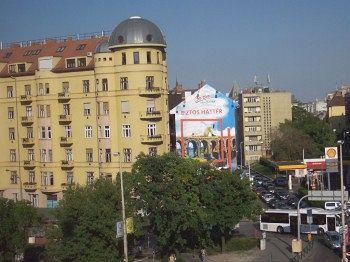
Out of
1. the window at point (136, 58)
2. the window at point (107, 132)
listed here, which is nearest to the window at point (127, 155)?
the window at point (107, 132)

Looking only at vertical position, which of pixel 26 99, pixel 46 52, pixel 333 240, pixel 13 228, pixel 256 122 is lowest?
pixel 333 240

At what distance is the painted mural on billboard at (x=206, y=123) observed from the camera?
65062 mm

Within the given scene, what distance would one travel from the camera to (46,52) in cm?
5853

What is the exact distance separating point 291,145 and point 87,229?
6217cm

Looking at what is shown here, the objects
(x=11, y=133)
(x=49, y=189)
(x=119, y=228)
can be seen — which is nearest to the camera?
(x=119, y=228)

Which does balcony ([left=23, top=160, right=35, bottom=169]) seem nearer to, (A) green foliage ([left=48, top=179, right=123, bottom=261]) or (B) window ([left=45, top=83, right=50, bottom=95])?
(B) window ([left=45, top=83, right=50, bottom=95])

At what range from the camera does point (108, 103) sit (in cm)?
5234

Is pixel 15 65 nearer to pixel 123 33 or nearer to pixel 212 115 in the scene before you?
pixel 123 33

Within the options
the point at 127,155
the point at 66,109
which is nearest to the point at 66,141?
the point at 66,109

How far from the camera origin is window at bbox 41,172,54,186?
182 ft

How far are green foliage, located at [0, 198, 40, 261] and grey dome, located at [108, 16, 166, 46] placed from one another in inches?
732

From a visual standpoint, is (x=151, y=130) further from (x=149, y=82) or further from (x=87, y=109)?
(x=87, y=109)

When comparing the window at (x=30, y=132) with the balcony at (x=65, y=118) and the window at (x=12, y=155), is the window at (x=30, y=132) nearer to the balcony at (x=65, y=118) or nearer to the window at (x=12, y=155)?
the window at (x=12, y=155)

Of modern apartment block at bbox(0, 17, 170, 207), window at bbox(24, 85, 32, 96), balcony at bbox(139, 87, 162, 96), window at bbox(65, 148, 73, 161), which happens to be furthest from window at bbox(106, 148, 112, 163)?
window at bbox(24, 85, 32, 96)
